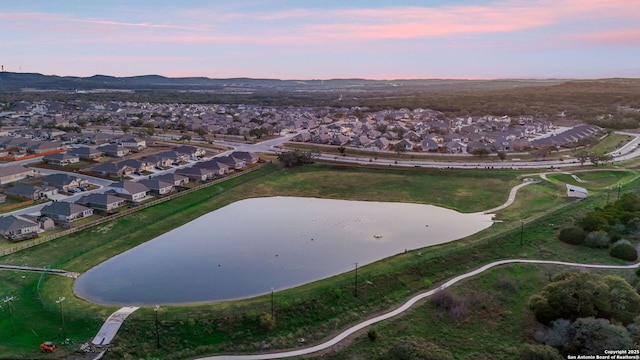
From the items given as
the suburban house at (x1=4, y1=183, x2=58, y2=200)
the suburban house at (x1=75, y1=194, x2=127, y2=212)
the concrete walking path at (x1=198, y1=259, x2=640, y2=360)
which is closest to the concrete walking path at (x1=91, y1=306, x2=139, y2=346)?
the concrete walking path at (x1=198, y1=259, x2=640, y2=360)

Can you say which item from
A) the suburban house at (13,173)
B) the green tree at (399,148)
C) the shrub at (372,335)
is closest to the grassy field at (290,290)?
the shrub at (372,335)

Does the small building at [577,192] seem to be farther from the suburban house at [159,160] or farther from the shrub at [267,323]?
the suburban house at [159,160]

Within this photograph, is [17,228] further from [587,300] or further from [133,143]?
[133,143]

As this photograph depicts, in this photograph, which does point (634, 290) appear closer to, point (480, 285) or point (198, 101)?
point (480, 285)

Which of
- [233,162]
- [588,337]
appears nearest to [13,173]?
[233,162]

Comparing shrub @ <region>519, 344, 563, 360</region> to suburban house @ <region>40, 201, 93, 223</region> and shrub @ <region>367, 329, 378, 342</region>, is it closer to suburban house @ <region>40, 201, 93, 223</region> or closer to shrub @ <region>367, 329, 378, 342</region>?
shrub @ <region>367, 329, 378, 342</region>

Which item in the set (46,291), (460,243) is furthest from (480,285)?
(46,291)
